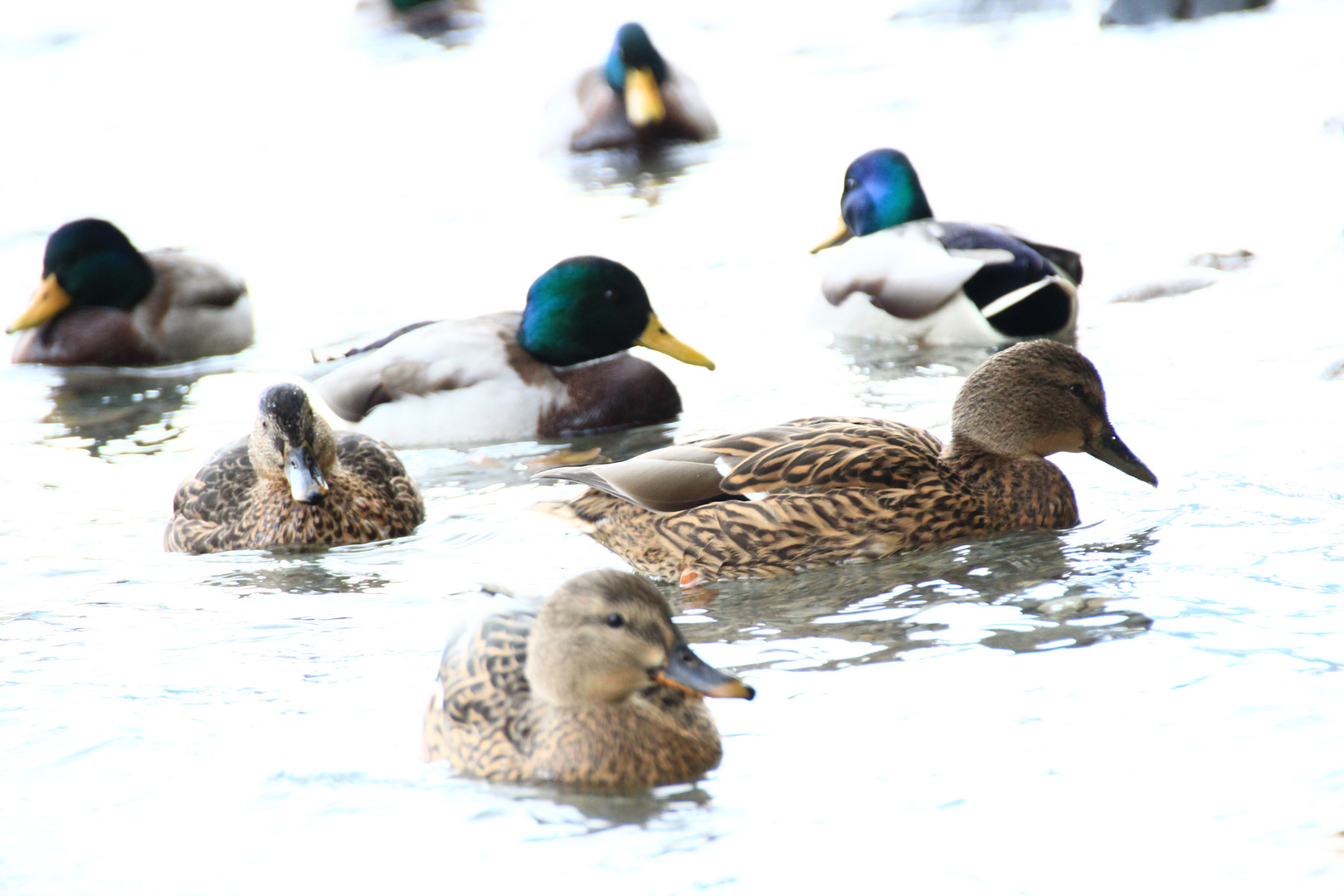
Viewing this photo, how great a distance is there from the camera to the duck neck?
559 cm

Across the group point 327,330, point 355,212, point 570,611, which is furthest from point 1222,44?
point 570,611

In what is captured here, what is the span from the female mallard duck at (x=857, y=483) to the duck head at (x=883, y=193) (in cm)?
384

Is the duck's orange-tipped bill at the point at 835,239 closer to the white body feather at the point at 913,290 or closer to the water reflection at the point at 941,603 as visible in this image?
the white body feather at the point at 913,290

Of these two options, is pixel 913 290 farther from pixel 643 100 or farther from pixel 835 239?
pixel 643 100

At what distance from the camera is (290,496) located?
6383 mm

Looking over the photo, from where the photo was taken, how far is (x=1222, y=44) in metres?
15.2

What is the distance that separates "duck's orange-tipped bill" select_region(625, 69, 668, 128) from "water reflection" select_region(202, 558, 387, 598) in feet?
26.4

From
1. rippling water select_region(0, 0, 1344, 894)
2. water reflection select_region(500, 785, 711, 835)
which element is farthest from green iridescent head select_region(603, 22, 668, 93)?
water reflection select_region(500, 785, 711, 835)

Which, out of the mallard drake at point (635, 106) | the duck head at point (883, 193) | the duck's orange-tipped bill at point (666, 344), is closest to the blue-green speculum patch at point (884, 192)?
the duck head at point (883, 193)

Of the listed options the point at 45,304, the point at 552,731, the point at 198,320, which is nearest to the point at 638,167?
the point at 198,320

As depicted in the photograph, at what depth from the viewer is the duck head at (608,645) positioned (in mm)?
3803

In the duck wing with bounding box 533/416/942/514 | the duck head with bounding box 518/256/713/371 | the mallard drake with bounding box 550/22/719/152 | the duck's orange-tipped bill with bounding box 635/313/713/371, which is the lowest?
the duck wing with bounding box 533/416/942/514

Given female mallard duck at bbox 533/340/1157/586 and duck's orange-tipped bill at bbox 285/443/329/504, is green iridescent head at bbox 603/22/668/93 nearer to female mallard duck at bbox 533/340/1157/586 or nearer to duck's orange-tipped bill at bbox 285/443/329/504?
duck's orange-tipped bill at bbox 285/443/329/504

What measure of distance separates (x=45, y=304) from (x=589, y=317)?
3502mm
